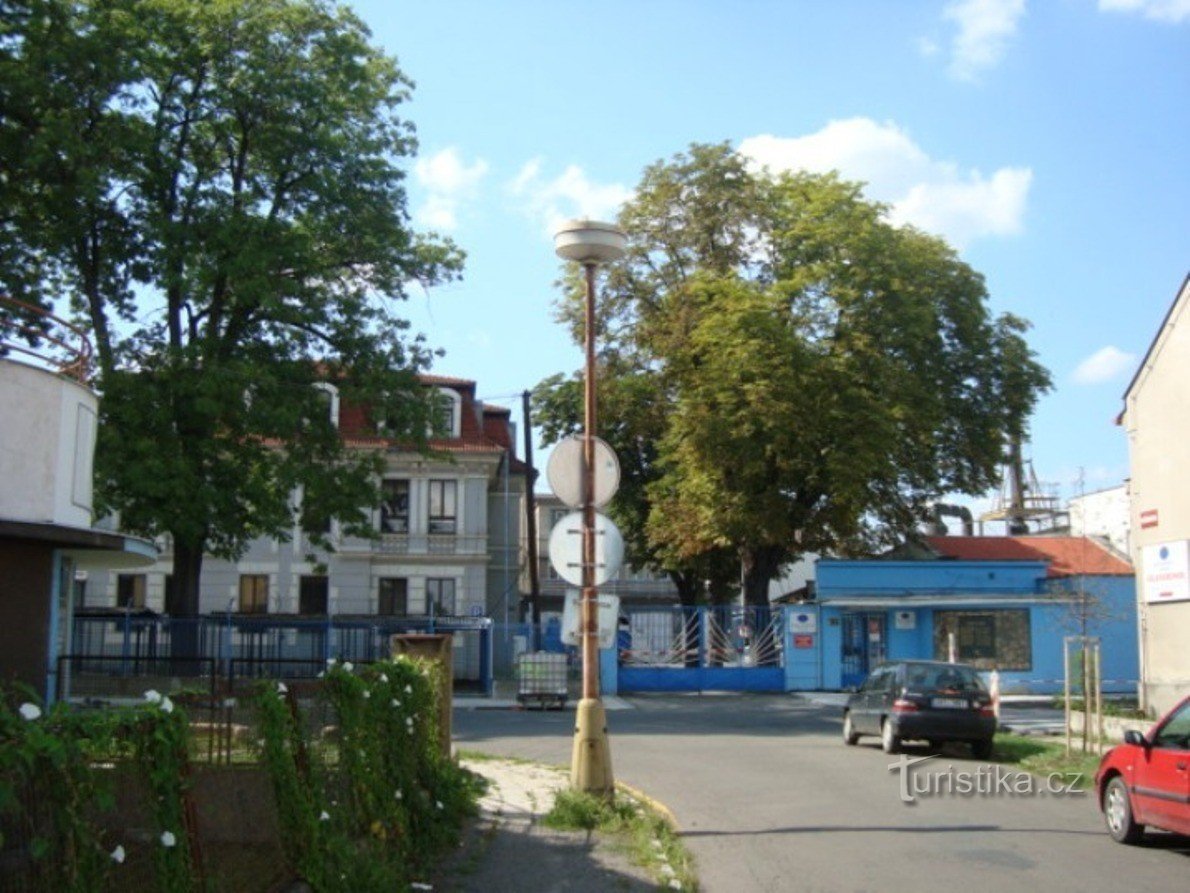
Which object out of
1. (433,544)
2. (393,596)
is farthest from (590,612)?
(393,596)

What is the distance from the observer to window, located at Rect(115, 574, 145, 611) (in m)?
49.4

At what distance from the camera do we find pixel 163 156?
3055 centimetres

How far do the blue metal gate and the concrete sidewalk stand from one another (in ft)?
79.0

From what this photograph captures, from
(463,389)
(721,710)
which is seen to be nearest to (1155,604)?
(721,710)

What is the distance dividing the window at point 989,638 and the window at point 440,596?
61.8 feet

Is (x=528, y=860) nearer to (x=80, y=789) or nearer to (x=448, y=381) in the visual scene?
(x=80, y=789)

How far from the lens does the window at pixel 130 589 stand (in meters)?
49.4

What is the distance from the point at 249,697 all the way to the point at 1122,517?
51.6 m

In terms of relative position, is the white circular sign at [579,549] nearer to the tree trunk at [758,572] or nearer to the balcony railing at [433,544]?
the tree trunk at [758,572]

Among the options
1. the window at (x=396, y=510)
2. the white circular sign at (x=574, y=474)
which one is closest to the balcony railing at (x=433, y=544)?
the window at (x=396, y=510)

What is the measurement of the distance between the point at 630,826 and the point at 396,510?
39.2 m

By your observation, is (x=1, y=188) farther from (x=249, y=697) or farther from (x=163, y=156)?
(x=249, y=697)

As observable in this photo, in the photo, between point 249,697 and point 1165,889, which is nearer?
point 249,697

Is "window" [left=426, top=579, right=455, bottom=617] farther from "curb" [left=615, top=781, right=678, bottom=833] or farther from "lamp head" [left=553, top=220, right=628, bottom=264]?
"lamp head" [left=553, top=220, right=628, bottom=264]
